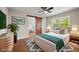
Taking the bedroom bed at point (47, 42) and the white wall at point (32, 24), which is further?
the white wall at point (32, 24)

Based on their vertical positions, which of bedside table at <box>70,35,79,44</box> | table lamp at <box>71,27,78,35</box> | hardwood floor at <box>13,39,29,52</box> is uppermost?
table lamp at <box>71,27,78,35</box>

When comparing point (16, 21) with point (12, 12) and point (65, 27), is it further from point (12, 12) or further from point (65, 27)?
point (65, 27)

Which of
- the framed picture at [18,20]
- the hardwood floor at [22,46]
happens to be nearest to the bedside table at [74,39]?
the hardwood floor at [22,46]

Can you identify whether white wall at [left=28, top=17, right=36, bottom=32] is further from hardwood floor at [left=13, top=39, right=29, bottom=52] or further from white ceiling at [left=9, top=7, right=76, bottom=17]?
hardwood floor at [left=13, top=39, right=29, bottom=52]

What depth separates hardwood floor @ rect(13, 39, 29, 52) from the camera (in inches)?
66.6

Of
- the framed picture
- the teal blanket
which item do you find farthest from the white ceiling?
the teal blanket

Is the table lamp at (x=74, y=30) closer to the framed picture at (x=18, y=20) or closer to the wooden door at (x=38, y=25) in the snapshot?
the wooden door at (x=38, y=25)

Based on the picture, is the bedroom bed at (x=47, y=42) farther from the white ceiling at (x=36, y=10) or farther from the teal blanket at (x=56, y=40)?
the white ceiling at (x=36, y=10)

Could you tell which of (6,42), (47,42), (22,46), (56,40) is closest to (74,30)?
(56,40)

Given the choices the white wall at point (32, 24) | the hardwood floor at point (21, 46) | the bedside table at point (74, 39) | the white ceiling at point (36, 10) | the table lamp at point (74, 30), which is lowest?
the hardwood floor at point (21, 46)

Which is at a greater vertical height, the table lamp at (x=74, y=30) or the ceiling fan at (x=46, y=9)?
the ceiling fan at (x=46, y=9)

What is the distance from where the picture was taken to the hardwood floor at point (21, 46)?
5.55ft

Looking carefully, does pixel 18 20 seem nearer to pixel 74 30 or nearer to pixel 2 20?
pixel 2 20

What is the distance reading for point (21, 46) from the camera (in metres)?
1.73
